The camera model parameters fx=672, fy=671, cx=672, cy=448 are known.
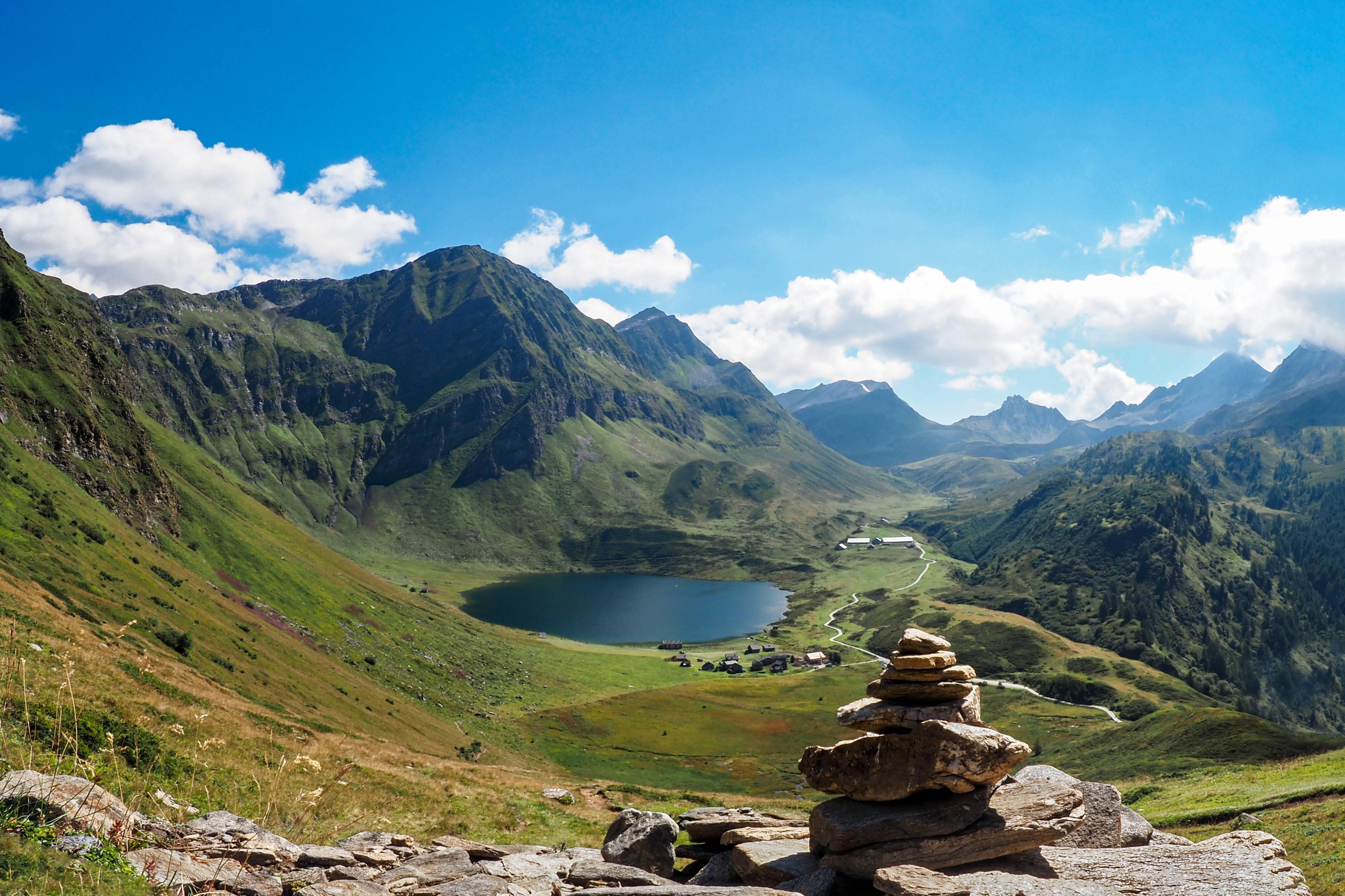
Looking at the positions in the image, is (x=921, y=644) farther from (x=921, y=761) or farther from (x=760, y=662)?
(x=760, y=662)

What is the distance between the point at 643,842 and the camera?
22391 mm

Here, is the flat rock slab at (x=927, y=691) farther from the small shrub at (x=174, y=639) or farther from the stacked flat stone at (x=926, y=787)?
the small shrub at (x=174, y=639)

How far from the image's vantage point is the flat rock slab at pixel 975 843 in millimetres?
19078

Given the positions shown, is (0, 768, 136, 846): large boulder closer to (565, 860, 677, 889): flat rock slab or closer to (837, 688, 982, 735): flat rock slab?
(565, 860, 677, 889): flat rock slab

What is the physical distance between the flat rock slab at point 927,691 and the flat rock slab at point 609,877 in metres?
8.82

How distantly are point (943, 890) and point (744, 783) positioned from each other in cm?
8007

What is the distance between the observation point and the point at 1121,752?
82188mm

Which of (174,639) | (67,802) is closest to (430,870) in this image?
(67,802)

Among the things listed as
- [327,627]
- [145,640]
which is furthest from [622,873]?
[327,627]

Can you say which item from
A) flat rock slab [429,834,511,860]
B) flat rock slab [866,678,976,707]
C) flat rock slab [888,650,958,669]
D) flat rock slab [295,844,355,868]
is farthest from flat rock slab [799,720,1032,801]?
flat rock slab [295,844,355,868]

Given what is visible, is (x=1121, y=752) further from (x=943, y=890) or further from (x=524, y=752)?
(x=943, y=890)

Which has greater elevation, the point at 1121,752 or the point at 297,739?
the point at 297,739

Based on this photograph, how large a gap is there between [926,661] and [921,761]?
10.3 feet

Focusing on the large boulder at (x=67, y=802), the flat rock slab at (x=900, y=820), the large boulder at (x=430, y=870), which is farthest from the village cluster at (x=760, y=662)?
the large boulder at (x=67, y=802)
